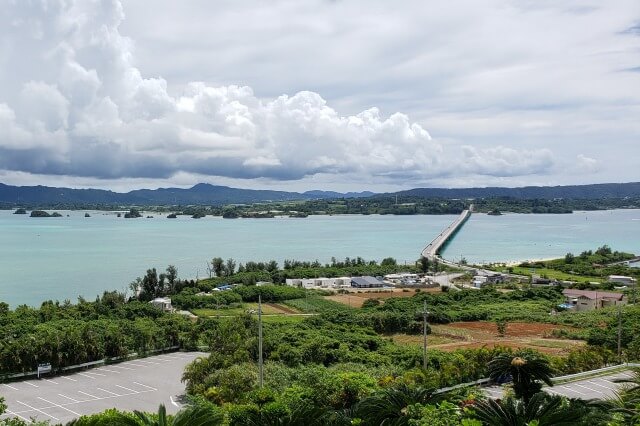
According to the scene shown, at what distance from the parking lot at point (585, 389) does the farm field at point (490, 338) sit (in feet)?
27.1

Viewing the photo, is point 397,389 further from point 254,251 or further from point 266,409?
point 254,251

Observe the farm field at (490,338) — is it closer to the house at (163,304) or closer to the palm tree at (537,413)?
the house at (163,304)

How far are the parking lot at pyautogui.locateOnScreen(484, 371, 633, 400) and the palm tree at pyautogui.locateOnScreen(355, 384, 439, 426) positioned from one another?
6425 mm

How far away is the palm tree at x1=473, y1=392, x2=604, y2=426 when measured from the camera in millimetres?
6559

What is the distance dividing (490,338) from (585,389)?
14359mm

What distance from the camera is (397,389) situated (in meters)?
8.84

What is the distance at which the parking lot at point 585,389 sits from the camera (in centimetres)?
1422

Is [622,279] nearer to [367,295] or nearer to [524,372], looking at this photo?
[367,295]

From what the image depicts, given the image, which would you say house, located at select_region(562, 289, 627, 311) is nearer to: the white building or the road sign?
the white building

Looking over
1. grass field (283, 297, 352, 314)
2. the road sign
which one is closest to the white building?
grass field (283, 297, 352, 314)

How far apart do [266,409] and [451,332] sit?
23.5 metres

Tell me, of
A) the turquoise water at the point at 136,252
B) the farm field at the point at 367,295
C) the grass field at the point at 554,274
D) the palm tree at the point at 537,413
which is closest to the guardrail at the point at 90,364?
the palm tree at the point at 537,413

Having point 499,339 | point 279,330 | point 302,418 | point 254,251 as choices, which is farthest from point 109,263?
point 302,418

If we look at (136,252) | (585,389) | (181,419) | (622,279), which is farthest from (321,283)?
(181,419)
